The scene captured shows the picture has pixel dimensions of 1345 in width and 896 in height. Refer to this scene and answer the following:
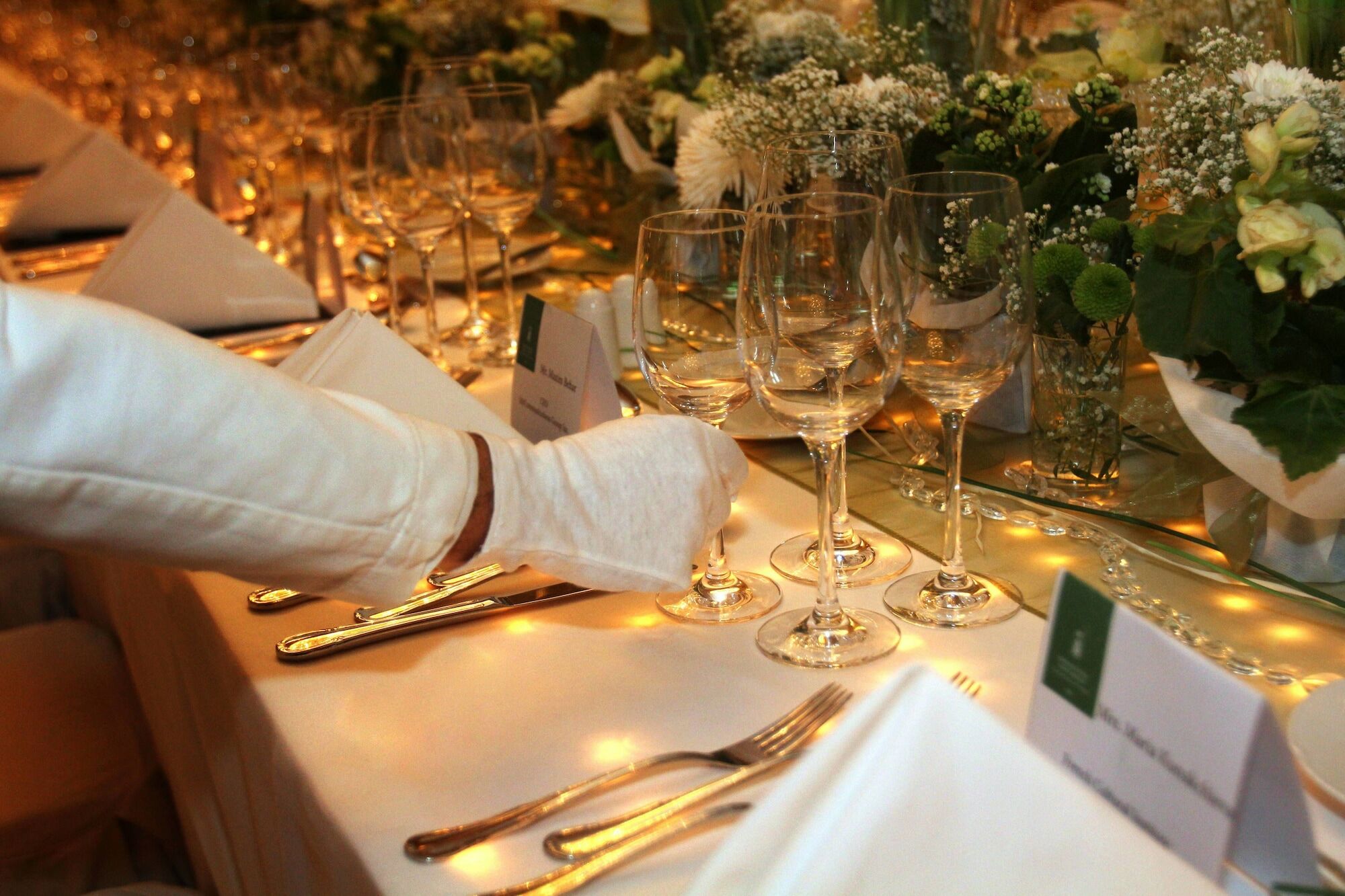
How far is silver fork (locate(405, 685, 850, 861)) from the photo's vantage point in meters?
0.68

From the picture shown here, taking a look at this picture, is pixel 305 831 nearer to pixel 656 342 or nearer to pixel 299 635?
pixel 299 635

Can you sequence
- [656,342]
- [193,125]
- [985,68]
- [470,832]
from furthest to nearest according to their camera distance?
[193,125]
[985,68]
[656,342]
[470,832]

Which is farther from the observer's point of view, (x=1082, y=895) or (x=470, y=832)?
(x=470, y=832)

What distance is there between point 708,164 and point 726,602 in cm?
68

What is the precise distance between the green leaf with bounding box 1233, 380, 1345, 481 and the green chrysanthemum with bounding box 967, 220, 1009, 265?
0.20 meters

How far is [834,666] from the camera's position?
83 cm

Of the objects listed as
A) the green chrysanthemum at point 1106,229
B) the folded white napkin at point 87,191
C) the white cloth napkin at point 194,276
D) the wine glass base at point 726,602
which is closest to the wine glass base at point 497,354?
the white cloth napkin at point 194,276

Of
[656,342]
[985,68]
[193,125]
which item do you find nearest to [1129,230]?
[656,342]

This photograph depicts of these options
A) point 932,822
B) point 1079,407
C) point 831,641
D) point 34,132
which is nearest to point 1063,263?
point 1079,407

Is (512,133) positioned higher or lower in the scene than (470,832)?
higher

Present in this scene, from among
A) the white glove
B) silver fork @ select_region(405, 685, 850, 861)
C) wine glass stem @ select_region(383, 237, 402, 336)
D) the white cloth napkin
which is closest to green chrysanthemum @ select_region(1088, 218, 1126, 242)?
the white glove

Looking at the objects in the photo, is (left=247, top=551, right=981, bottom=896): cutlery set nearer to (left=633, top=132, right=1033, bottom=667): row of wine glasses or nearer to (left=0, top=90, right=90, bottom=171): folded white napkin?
(left=633, top=132, right=1033, bottom=667): row of wine glasses

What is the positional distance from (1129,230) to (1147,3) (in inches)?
18.0

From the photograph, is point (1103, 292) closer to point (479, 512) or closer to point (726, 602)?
point (726, 602)
